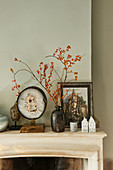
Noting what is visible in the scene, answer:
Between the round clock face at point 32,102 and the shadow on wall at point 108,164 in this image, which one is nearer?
the round clock face at point 32,102

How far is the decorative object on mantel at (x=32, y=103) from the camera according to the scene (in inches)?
60.1

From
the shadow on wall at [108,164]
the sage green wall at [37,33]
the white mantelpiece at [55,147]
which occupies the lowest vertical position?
the shadow on wall at [108,164]

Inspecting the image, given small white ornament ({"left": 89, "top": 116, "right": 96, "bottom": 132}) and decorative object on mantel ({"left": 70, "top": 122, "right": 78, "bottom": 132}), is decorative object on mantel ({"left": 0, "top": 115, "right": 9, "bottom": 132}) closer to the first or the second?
decorative object on mantel ({"left": 70, "top": 122, "right": 78, "bottom": 132})

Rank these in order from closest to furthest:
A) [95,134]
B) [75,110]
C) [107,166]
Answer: [95,134] < [75,110] < [107,166]

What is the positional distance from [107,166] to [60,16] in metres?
1.69

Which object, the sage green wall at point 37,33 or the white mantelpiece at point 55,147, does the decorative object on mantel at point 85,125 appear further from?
the sage green wall at point 37,33

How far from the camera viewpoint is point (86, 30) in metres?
1.67

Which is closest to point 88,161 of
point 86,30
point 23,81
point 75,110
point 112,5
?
point 75,110

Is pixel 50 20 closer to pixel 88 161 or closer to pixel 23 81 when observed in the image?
pixel 23 81

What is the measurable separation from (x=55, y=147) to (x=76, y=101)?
0.45 metres

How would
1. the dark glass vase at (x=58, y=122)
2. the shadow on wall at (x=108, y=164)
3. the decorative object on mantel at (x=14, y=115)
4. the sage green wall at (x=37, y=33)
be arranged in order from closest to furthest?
the dark glass vase at (x=58, y=122) < the decorative object on mantel at (x=14, y=115) < the sage green wall at (x=37, y=33) < the shadow on wall at (x=108, y=164)

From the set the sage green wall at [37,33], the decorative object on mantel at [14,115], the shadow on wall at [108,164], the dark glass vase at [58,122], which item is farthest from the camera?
the shadow on wall at [108,164]

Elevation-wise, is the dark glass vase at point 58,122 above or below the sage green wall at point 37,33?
below

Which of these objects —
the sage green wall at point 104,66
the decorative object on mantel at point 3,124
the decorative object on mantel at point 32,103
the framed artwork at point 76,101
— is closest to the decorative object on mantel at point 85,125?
the framed artwork at point 76,101
